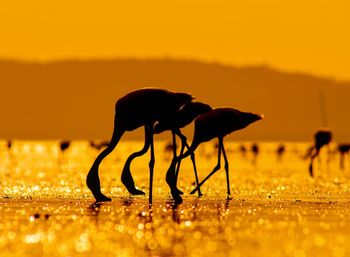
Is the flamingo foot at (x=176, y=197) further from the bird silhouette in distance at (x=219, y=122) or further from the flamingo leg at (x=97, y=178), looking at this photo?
the bird silhouette in distance at (x=219, y=122)

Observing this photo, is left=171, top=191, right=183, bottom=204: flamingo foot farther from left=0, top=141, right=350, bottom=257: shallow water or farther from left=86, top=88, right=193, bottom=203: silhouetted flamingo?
left=86, top=88, right=193, bottom=203: silhouetted flamingo

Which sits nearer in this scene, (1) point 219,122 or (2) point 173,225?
(2) point 173,225

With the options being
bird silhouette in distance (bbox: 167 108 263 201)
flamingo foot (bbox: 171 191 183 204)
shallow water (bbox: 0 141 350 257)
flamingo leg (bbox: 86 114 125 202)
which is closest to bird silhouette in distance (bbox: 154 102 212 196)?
bird silhouette in distance (bbox: 167 108 263 201)

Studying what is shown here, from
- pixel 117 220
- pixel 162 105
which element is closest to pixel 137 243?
pixel 117 220

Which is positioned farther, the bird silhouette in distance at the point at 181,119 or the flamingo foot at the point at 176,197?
the bird silhouette in distance at the point at 181,119

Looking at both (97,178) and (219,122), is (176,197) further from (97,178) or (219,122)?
(219,122)

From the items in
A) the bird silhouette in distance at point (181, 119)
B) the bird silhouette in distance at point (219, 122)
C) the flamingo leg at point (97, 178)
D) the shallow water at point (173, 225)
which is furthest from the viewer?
the bird silhouette in distance at point (219, 122)

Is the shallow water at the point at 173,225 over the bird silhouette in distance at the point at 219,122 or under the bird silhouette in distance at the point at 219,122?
under

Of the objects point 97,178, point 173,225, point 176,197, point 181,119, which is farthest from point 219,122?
point 173,225

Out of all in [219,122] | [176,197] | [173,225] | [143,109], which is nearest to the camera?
[173,225]

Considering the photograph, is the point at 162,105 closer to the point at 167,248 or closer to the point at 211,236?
the point at 211,236

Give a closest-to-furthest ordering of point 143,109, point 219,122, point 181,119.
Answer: point 143,109 → point 181,119 → point 219,122

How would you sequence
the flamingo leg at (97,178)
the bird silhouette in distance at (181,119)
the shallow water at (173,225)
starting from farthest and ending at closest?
the bird silhouette in distance at (181,119) < the flamingo leg at (97,178) < the shallow water at (173,225)

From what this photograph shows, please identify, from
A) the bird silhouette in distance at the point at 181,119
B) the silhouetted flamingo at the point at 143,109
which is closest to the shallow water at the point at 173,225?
the silhouetted flamingo at the point at 143,109
